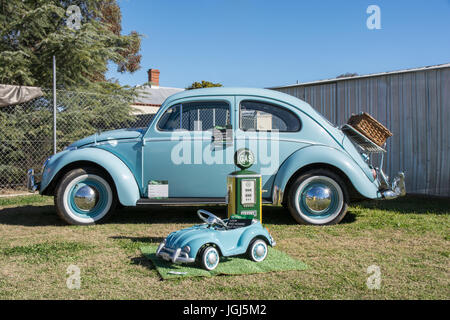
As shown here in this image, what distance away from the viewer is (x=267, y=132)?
564cm

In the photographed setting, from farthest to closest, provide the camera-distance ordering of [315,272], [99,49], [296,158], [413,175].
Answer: [99,49], [413,175], [296,158], [315,272]

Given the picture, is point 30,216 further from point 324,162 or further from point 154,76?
point 154,76

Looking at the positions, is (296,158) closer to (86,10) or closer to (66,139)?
(66,139)

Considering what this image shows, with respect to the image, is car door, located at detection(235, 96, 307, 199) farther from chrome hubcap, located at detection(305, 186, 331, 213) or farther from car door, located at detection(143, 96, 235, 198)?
chrome hubcap, located at detection(305, 186, 331, 213)

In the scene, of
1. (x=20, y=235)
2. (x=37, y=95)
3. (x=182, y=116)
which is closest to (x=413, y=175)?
(x=182, y=116)

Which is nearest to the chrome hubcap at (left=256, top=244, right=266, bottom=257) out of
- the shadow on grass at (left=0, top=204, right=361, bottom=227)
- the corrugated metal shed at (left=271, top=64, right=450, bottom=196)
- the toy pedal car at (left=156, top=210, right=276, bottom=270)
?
the toy pedal car at (left=156, top=210, right=276, bottom=270)

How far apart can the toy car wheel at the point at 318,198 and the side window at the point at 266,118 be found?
74 centimetres

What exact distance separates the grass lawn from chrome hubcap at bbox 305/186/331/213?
1.06ft

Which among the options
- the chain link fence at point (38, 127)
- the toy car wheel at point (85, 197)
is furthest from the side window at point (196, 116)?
the chain link fence at point (38, 127)

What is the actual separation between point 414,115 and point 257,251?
6.62 meters

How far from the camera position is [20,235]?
5109 millimetres

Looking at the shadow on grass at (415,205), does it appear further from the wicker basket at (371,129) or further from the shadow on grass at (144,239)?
the shadow on grass at (144,239)

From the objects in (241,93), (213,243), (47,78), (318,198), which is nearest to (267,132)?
(241,93)

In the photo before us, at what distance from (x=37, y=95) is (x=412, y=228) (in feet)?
25.7
